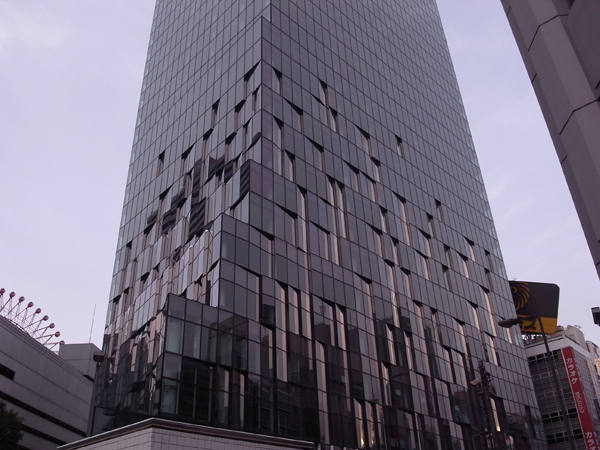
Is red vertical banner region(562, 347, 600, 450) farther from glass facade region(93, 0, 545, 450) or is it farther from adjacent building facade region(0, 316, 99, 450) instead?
adjacent building facade region(0, 316, 99, 450)

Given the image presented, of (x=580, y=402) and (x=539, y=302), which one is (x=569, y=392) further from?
(x=539, y=302)

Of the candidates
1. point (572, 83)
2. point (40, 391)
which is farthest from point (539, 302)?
point (572, 83)

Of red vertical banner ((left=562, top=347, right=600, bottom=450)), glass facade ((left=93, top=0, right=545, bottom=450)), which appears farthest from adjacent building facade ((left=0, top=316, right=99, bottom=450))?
red vertical banner ((left=562, top=347, right=600, bottom=450))

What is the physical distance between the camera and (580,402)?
91.5 m

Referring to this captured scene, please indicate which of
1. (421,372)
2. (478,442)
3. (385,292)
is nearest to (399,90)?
(385,292)

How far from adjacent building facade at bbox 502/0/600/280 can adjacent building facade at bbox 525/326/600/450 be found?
85567mm

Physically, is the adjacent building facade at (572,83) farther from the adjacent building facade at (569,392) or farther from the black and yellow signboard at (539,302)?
the adjacent building facade at (569,392)

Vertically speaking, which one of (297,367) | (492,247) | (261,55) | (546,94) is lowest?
(546,94)

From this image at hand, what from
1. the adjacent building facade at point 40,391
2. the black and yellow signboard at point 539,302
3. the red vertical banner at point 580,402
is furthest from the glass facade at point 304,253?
the red vertical banner at point 580,402

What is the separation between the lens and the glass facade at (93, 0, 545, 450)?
135 ft

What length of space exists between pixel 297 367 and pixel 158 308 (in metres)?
14.4

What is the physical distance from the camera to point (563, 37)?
12195mm

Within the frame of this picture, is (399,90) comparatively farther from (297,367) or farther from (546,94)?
(546,94)

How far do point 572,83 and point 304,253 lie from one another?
38.5 metres
